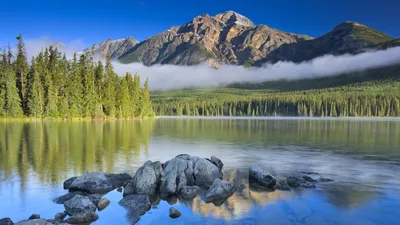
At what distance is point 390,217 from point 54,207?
48.3 feet

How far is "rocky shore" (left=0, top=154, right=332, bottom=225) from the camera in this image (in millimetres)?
13805

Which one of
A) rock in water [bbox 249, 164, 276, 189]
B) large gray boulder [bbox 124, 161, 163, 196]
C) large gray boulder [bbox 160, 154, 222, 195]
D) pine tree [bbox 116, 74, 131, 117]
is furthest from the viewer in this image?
pine tree [bbox 116, 74, 131, 117]

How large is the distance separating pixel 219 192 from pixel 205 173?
3666 millimetres

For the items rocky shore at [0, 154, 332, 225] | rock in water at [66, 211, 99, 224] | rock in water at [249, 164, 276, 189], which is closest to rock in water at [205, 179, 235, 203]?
rocky shore at [0, 154, 332, 225]

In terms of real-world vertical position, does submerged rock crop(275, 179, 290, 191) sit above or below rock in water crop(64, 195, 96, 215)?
below

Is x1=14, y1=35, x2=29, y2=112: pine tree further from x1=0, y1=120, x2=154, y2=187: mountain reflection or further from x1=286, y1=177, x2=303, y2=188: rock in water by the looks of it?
x1=286, y1=177, x2=303, y2=188: rock in water

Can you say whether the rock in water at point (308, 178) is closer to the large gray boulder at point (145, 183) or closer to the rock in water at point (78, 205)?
the large gray boulder at point (145, 183)

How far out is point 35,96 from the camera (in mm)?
84312

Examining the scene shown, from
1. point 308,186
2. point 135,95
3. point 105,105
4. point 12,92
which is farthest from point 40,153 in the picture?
point 135,95

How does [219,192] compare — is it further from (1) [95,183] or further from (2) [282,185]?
(1) [95,183]

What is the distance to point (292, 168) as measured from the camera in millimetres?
23766

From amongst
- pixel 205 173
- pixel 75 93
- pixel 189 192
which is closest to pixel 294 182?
pixel 205 173

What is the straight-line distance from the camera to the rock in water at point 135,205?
1347 cm

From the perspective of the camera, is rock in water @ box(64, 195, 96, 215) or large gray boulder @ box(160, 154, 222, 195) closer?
rock in water @ box(64, 195, 96, 215)
